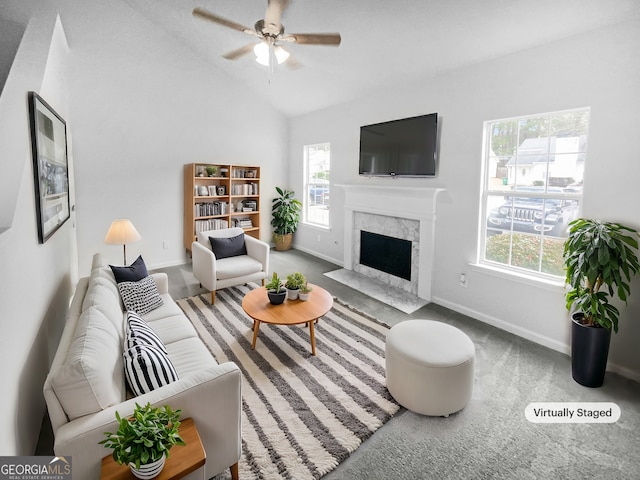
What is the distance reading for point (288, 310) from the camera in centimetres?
303

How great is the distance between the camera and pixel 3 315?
4.61ft

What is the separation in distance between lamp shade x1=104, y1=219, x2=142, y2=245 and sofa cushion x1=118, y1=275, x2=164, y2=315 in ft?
3.16

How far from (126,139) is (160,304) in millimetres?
3242

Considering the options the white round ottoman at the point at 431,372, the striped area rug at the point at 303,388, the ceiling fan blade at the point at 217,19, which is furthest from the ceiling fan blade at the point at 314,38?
the striped area rug at the point at 303,388

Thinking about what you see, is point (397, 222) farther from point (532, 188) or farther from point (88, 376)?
point (88, 376)

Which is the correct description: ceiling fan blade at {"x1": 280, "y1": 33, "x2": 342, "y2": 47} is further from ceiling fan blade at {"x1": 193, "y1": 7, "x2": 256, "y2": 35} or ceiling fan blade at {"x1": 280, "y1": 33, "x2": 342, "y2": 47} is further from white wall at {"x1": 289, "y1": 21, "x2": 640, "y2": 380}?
white wall at {"x1": 289, "y1": 21, "x2": 640, "y2": 380}

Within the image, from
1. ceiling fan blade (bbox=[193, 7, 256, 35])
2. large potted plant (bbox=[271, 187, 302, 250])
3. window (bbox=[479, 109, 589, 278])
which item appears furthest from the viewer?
large potted plant (bbox=[271, 187, 302, 250])

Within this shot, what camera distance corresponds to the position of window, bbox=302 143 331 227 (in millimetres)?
6102

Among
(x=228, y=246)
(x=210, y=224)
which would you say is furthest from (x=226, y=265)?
(x=210, y=224)

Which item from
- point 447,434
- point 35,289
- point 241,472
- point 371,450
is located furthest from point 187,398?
point 447,434

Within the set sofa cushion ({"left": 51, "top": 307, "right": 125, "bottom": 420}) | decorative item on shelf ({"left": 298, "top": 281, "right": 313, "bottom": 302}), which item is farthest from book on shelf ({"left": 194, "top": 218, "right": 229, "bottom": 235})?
sofa cushion ({"left": 51, "top": 307, "right": 125, "bottom": 420})

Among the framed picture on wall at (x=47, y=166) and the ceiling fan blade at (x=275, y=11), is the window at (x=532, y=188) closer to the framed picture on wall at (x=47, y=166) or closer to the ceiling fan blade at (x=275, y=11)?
the ceiling fan blade at (x=275, y=11)

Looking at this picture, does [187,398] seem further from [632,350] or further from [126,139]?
[126,139]

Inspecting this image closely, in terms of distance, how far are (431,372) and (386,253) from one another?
2.74m
